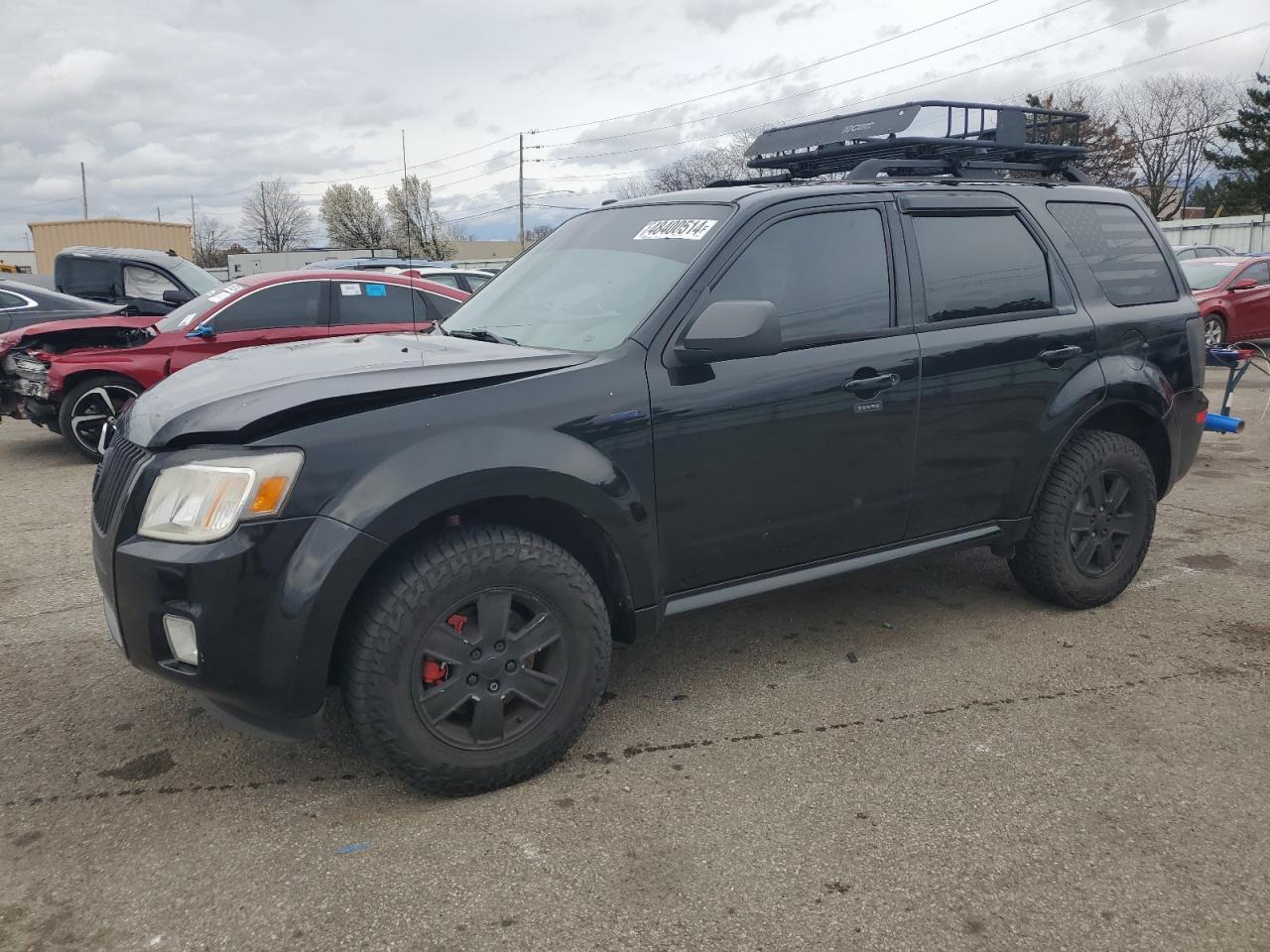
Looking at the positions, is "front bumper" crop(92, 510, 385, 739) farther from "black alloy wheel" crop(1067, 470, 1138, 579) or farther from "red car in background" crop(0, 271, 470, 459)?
"red car in background" crop(0, 271, 470, 459)

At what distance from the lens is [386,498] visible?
8.58ft

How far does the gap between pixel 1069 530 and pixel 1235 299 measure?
13.3 metres

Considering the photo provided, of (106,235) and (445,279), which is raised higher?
(106,235)

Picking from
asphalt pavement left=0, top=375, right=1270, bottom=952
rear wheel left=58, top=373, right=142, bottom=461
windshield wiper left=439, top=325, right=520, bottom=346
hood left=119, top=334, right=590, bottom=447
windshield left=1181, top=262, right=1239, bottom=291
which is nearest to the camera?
asphalt pavement left=0, top=375, right=1270, bottom=952

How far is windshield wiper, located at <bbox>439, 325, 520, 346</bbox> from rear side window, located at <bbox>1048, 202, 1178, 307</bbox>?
2.48 m

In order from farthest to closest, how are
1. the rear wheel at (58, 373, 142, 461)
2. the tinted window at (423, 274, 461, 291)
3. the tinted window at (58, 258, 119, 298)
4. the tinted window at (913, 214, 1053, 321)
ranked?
the tinted window at (58, 258, 119, 298)
the tinted window at (423, 274, 461, 291)
the rear wheel at (58, 373, 142, 461)
the tinted window at (913, 214, 1053, 321)

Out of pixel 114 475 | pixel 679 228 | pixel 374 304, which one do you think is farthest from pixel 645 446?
pixel 374 304

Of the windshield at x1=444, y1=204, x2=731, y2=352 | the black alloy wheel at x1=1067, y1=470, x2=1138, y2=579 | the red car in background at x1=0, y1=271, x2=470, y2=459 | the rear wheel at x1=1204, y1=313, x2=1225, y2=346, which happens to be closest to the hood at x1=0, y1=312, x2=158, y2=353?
the red car in background at x1=0, y1=271, x2=470, y2=459

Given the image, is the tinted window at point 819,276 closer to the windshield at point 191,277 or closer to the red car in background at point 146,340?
the red car in background at point 146,340

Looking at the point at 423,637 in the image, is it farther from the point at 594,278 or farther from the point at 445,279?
the point at 445,279

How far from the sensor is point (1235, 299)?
14.9 m

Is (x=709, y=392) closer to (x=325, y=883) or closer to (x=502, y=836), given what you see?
(x=502, y=836)

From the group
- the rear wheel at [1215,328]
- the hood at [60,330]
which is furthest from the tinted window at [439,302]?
the rear wheel at [1215,328]

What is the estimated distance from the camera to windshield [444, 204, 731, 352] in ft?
10.9
